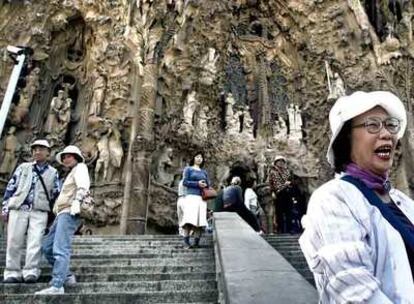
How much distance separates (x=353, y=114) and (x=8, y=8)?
13.0 meters

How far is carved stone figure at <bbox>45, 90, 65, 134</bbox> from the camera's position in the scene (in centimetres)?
1257

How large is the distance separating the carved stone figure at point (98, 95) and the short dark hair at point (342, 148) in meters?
11.3

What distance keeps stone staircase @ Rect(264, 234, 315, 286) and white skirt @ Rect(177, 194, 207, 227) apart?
1059 mm

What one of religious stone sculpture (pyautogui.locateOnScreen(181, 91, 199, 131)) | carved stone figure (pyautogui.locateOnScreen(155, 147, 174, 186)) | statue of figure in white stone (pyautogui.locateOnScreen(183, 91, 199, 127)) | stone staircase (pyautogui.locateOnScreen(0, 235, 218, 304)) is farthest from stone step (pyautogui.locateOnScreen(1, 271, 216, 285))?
statue of figure in white stone (pyautogui.locateOnScreen(183, 91, 199, 127))

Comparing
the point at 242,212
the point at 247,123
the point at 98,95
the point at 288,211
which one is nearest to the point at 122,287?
the point at 242,212

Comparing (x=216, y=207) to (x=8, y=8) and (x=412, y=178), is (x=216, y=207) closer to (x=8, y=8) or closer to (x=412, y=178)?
(x=412, y=178)

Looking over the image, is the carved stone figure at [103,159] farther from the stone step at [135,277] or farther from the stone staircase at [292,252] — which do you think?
the stone step at [135,277]

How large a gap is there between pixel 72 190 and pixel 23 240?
69 centimetres

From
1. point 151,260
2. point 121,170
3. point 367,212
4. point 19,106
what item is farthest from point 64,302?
point 19,106

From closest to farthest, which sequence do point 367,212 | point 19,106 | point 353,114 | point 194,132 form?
1. point 367,212
2. point 353,114
3. point 19,106
4. point 194,132

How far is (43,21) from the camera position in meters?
12.7

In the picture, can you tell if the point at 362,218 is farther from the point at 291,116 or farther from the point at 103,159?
the point at 291,116

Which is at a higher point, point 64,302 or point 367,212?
point 367,212

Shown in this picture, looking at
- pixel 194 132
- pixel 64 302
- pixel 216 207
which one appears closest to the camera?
pixel 64 302
